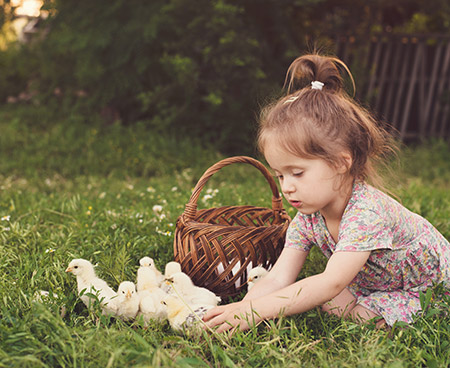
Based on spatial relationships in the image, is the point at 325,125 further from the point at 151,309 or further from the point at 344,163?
the point at 151,309

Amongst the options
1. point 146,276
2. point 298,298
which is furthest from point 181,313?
point 298,298

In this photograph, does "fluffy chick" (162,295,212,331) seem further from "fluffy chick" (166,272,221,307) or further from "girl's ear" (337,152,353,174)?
"girl's ear" (337,152,353,174)

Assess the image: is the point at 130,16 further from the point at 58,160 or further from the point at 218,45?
the point at 58,160

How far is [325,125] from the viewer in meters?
2.04

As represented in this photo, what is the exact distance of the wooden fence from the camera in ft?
24.3

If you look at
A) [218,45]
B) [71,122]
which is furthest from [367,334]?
[71,122]

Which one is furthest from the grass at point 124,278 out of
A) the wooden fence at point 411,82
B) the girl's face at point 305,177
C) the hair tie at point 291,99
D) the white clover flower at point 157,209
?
the wooden fence at point 411,82

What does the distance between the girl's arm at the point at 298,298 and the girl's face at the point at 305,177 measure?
240mm

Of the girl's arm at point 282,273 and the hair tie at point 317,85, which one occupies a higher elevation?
the hair tie at point 317,85

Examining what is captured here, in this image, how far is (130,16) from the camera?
5.96 m

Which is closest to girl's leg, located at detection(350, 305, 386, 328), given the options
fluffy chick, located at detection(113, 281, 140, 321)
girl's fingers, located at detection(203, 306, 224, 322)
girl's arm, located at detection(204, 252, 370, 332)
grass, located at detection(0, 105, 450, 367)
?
grass, located at detection(0, 105, 450, 367)

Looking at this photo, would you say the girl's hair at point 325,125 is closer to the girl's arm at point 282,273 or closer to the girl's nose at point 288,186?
the girl's nose at point 288,186

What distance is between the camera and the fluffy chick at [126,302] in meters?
2.12

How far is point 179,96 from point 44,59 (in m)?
2.09
